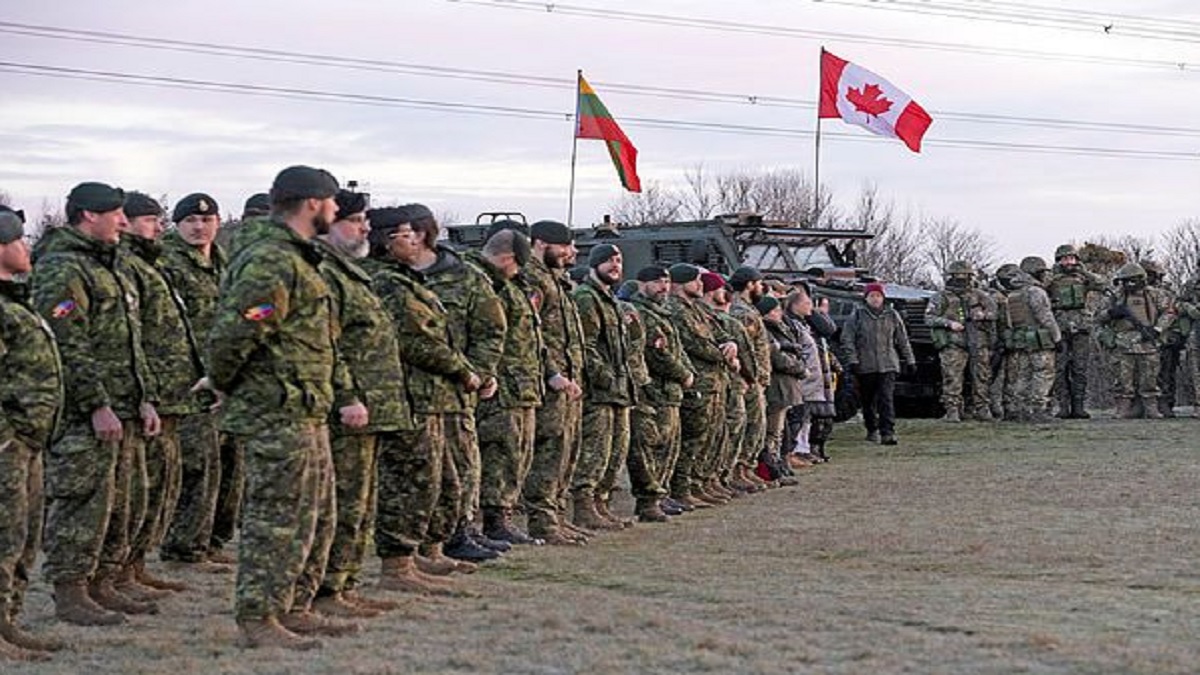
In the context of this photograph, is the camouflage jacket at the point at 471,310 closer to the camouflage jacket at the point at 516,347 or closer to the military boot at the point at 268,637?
the camouflage jacket at the point at 516,347

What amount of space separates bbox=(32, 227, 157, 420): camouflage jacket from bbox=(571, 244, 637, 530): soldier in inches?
Result: 154

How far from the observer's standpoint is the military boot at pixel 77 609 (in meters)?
8.16

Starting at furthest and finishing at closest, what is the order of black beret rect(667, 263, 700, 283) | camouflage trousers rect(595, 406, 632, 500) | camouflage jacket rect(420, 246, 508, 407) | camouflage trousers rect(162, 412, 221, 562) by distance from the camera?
black beret rect(667, 263, 700, 283)
camouflage trousers rect(595, 406, 632, 500)
camouflage jacket rect(420, 246, 508, 407)
camouflage trousers rect(162, 412, 221, 562)

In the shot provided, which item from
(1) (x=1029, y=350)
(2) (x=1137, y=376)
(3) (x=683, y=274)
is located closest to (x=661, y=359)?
(3) (x=683, y=274)

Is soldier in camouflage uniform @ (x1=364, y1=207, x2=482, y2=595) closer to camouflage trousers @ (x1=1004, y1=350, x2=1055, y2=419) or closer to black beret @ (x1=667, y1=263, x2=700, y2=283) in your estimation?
black beret @ (x1=667, y1=263, x2=700, y2=283)

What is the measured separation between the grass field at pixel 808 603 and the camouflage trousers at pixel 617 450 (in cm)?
35

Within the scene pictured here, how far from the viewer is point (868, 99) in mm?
28234

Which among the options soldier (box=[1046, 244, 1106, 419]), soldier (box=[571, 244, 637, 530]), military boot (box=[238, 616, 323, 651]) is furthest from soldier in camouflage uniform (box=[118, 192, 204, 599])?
soldier (box=[1046, 244, 1106, 419])

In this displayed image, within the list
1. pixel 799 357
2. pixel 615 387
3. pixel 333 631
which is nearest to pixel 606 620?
pixel 333 631

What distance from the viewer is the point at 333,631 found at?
7773 mm

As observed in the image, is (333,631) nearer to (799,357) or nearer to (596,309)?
(596,309)

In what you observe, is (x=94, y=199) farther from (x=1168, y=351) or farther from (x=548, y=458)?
(x=1168, y=351)

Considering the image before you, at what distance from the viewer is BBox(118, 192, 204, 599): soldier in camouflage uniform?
29.4 feet

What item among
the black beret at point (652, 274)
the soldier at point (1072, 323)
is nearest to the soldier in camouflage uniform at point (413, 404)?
the black beret at point (652, 274)
